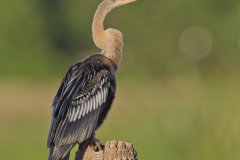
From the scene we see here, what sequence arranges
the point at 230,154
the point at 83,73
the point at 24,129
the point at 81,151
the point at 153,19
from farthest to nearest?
the point at 153,19 → the point at 24,129 → the point at 230,154 → the point at 83,73 → the point at 81,151

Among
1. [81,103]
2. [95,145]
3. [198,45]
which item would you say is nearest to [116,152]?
[95,145]

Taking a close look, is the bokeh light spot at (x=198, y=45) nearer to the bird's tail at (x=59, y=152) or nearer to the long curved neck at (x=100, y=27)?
the long curved neck at (x=100, y=27)

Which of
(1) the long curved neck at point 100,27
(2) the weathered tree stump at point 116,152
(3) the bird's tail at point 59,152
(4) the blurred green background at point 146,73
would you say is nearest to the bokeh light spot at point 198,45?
(4) the blurred green background at point 146,73

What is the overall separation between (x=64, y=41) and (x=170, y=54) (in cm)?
688

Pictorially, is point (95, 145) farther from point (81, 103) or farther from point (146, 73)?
point (146, 73)

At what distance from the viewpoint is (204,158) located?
7.83 meters

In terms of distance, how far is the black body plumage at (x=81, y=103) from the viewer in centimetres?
666

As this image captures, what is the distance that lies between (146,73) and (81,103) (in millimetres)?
10839

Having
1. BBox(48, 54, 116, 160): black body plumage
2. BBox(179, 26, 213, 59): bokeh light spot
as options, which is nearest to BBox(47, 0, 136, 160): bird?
BBox(48, 54, 116, 160): black body plumage

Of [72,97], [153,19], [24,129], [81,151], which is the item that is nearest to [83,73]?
[72,97]

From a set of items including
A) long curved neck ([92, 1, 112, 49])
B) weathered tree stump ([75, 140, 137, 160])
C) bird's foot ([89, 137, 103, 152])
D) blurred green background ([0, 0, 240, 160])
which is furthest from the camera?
blurred green background ([0, 0, 240, 160])

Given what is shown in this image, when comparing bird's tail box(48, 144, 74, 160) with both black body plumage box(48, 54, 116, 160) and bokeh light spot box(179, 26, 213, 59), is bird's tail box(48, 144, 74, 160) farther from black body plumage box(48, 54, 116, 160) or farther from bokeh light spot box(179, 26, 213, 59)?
bokeh light spot box(179, 26, 213, 59)

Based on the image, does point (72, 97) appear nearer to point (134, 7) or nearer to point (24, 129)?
point (24, 129)

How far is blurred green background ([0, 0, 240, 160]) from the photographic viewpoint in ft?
26.6
